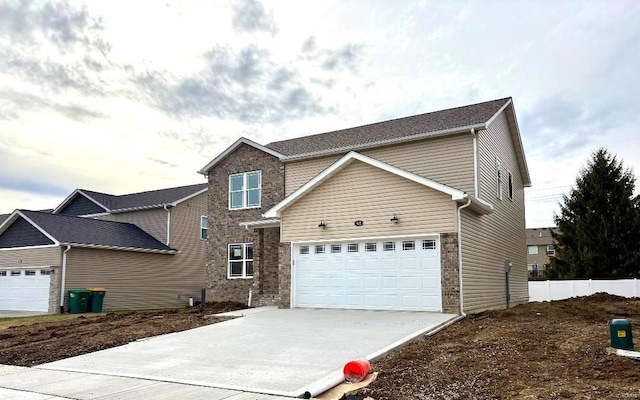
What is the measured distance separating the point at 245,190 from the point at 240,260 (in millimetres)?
3103

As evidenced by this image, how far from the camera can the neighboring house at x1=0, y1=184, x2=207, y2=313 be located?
24422 mm

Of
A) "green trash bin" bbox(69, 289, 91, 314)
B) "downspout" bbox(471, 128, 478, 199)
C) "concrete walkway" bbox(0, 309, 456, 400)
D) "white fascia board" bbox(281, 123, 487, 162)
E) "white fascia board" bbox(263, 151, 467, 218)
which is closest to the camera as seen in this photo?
"concrete walkway" bbox(0, 309, 456, 400)

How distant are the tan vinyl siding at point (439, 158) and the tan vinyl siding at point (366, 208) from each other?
244 centimetres

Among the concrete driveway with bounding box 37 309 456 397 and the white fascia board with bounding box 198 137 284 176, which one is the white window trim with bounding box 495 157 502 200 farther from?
the white fascia board with bounding box 198 137 284 176

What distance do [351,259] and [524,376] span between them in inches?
374

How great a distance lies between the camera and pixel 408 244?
16109 millimetres

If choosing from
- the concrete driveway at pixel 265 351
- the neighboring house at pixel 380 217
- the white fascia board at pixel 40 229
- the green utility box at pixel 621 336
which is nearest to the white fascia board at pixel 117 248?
the white fascia board at pixel 40 229

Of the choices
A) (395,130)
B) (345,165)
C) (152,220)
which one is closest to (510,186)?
(395,130)

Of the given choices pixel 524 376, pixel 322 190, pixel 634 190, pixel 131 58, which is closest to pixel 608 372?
pixel 524 376

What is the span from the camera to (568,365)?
8383 millimetres

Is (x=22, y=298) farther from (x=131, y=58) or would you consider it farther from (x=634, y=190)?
(x=634, y=190)

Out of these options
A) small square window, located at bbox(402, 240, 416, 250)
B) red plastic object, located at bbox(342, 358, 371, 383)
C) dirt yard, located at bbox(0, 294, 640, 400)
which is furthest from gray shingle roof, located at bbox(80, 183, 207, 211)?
red plastic object, located at bbox(342, 358, 371, 383)

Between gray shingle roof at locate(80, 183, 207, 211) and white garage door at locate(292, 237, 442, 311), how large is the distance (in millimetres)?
14942

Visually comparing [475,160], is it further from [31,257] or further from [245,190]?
[31,257]
